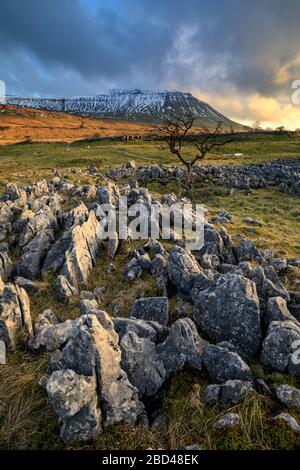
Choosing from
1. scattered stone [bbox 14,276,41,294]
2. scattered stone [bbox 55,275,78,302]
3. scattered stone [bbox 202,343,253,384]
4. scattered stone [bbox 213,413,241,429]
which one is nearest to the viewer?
scattered stone [bbox 213,413,241,429]

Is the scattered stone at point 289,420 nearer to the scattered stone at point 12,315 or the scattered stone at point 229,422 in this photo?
the scattered stone at point 229,422

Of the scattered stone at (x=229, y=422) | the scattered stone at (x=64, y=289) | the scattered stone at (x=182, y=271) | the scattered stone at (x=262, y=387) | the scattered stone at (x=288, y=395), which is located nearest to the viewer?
the scattered stone at (x=229, y=422)

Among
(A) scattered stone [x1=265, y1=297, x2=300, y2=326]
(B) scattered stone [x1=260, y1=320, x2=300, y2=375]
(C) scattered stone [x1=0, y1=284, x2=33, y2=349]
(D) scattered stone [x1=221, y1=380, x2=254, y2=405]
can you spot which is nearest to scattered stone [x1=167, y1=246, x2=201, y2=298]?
(A) scattered stone [x1=265, y1=297, x2=300, y2=326]

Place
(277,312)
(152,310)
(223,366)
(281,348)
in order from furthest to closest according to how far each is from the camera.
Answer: (152,310)
(277,312)
(281,348)
(223,366)

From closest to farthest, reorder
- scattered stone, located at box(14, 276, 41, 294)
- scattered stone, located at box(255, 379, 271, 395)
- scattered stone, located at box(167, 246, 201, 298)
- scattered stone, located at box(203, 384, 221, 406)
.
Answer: scattered stone, located at box(203, 384, 221, 406) < scattered stone, located at box(255, 379, 271, 395) < scattered stone, located at box(167, 246, 201, 298) < scattered stone, located at box(14, 276, 41, 294)

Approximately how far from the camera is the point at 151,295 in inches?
385

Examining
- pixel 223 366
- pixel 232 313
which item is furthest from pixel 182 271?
pixel 223 366

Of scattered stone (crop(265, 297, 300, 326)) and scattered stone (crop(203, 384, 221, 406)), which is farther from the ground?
scattered stone (crop(265, 297, 300, 326))

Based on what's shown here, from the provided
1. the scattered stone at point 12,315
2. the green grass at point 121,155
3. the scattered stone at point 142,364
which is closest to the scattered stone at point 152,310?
the scattered stone at point 142,364

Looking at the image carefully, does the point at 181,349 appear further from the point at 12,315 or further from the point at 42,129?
the point at 42,129

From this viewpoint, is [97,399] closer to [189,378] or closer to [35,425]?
[35,425]

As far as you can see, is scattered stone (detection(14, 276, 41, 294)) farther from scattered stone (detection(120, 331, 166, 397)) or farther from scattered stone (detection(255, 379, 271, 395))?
scattered stone (detection(255, 379, 271, 395))

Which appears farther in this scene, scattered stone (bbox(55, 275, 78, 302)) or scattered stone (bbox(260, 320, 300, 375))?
scattered stone (bbox(55, 275, 78, 302))

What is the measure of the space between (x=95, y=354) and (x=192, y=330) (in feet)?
7.66
